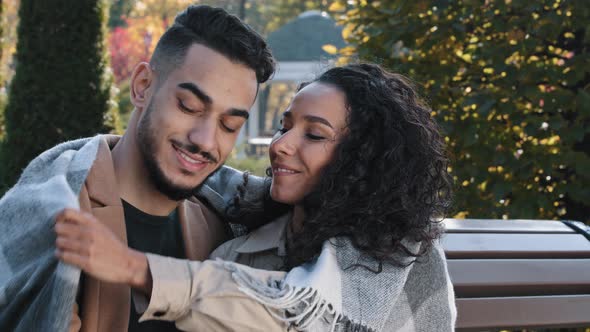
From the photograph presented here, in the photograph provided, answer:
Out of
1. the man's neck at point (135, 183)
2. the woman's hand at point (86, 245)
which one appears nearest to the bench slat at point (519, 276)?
the man's neck at point (135, 183)

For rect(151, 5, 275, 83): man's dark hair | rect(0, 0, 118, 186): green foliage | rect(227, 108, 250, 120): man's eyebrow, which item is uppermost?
rect(151, 5, 275, 83): man's dark hair

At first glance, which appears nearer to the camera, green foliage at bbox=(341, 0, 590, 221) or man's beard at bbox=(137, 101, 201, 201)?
man's beard at bbox=(137, 101, 201, 201)

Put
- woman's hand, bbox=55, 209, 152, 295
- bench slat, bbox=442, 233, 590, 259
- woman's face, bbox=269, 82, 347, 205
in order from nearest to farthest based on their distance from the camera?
woman's hand, bbox=55, 209, 152, 295 < woman's face, bbox=269, 82, 347, 205 < bench slat, bbox=442, 233, 590, 259

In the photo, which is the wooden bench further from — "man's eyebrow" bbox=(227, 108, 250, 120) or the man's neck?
the man's neck

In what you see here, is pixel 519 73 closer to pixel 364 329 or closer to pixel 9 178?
pixel 364 329

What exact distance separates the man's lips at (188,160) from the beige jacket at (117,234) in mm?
210

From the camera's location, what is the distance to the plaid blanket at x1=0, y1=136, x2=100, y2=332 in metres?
1.79

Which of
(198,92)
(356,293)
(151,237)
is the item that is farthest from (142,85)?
(356,293)

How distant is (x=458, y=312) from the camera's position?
8.34ft

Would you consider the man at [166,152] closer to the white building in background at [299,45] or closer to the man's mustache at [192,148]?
the man's mustache at [192,148]

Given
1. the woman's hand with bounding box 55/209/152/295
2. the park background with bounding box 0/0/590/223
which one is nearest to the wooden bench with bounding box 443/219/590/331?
the park background with bounding box 0/0/590/223

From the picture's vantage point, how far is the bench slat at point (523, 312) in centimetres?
255

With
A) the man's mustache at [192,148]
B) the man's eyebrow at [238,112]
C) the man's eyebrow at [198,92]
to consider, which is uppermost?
the man's eyebrow at [198,92]

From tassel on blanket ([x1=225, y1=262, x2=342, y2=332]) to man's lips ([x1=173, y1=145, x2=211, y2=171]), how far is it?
473 mm
